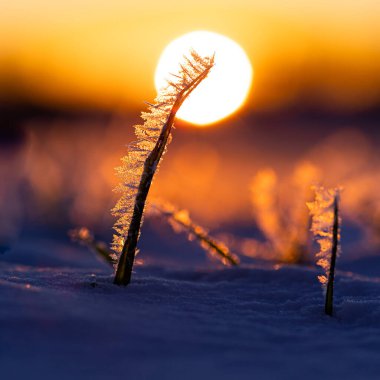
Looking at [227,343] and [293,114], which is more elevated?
[293,114]

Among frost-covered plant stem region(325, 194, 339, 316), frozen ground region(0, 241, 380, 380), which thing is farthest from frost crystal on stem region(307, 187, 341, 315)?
frozen ground region(0, 241, 380, 380)

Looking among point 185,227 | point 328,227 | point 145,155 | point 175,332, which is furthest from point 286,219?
point 175,332

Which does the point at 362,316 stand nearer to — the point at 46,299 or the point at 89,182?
the point at 46,299

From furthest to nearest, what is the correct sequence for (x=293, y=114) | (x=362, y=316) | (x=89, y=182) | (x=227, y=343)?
(x=293, y=114)
(x=89, y=182)
(x=362, y=316)
(x=227, y=343)

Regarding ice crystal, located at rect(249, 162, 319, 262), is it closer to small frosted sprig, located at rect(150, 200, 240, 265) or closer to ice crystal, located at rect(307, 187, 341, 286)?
small frosted sprig, located at rect(150, 200, 240, 265)

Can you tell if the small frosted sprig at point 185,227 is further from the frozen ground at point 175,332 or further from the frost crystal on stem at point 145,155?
the frost crystal on stem at point 145,155

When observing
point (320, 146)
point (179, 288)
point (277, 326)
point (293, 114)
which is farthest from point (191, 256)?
point (293, 114)

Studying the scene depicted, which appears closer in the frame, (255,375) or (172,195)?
(255,375)

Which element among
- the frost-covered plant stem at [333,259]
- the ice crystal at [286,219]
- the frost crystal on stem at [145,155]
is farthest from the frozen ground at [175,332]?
the ice crystal at [286,219]
